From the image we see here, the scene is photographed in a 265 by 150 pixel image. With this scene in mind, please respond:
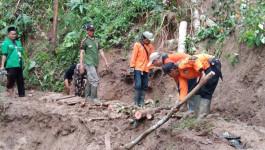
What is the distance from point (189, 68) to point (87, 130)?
88.1 inches

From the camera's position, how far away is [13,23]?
510 inches

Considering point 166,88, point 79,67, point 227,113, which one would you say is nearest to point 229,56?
point 227,113

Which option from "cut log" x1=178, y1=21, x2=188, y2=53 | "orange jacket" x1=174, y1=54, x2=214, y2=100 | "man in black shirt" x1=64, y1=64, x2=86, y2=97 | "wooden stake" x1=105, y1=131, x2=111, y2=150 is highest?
"cut log" x1=178, y1=21, x2=188, y2=53

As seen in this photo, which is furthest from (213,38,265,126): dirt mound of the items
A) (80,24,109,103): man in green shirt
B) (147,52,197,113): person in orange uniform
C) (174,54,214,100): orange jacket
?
(80,24,109,103): man in green shirt

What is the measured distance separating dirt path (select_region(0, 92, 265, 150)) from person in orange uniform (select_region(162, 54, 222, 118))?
0.36m

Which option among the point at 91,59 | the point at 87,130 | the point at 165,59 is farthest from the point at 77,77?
the point at 165,59

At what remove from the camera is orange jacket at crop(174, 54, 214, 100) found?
5.30m

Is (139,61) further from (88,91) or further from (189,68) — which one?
(189,68)

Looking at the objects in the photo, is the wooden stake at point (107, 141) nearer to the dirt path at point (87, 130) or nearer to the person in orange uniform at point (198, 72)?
the dirt path at point (87, 130)

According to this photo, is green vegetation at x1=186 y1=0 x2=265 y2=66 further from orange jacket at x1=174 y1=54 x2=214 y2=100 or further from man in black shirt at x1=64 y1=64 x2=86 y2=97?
man in black shirt at x1=64 y1=64 x2=86 y2=97

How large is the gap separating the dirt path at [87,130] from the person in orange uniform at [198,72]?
0.36 metres

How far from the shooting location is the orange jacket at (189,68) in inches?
209

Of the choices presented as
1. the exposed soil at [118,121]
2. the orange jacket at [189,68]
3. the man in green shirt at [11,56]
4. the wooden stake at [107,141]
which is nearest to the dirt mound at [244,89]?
the exposed soil at [118,121]

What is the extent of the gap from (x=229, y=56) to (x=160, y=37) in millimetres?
3245
